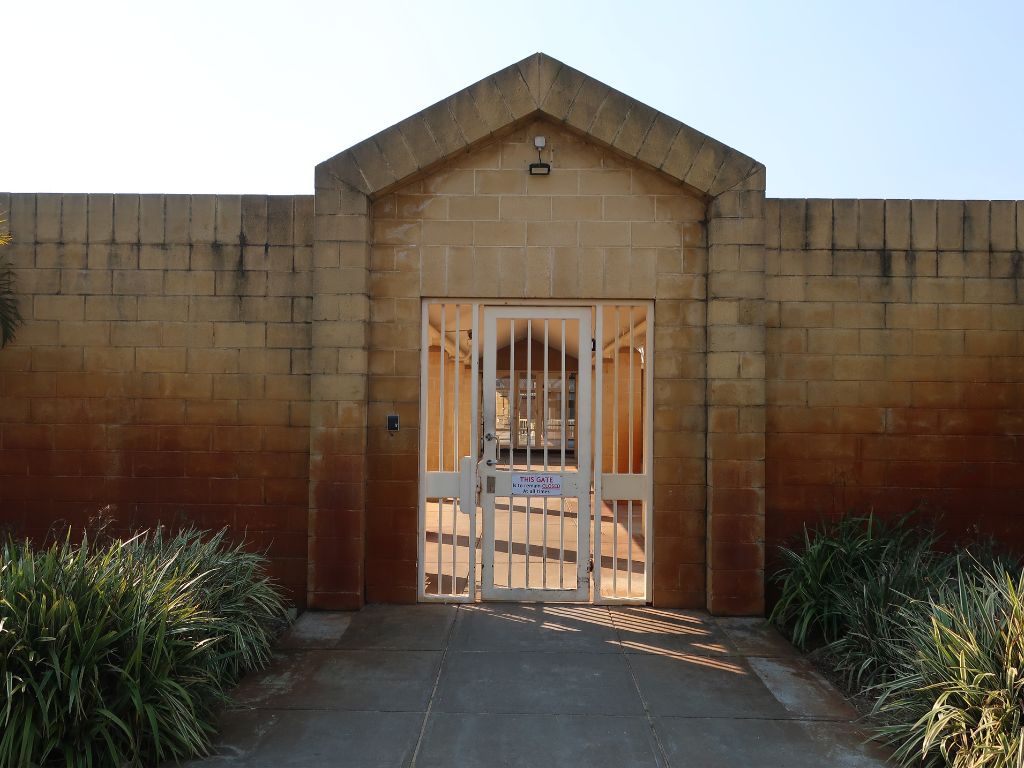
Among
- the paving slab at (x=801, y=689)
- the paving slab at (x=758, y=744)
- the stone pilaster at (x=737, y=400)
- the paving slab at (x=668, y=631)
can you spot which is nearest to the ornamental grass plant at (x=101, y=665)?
the paving slab at (x=758, y=744)

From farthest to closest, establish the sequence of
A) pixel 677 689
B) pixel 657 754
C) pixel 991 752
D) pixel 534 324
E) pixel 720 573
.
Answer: pixel 534 324
pixel 720 573
pixel 677 689
pixel 657 754
pixel 991 752

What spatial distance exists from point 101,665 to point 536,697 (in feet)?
7.79

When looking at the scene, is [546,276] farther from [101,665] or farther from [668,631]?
[101,665]

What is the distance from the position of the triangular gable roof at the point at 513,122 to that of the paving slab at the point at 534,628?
3612 millimetres

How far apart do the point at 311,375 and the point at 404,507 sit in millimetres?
1364

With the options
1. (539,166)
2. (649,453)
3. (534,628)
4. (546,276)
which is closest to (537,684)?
(534,628)

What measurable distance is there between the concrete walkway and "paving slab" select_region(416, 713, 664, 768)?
1 cm

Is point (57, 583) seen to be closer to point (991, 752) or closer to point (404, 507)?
point (404, 507)

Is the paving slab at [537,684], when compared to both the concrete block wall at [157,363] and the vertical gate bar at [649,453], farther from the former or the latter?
the concrete block wall at [157,363]

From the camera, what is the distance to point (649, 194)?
6.23 metres

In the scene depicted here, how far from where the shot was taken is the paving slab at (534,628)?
5.23m

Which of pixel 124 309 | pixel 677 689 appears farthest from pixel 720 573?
pixel 124 309

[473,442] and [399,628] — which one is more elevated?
[473,442]

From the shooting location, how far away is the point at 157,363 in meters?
6.29
